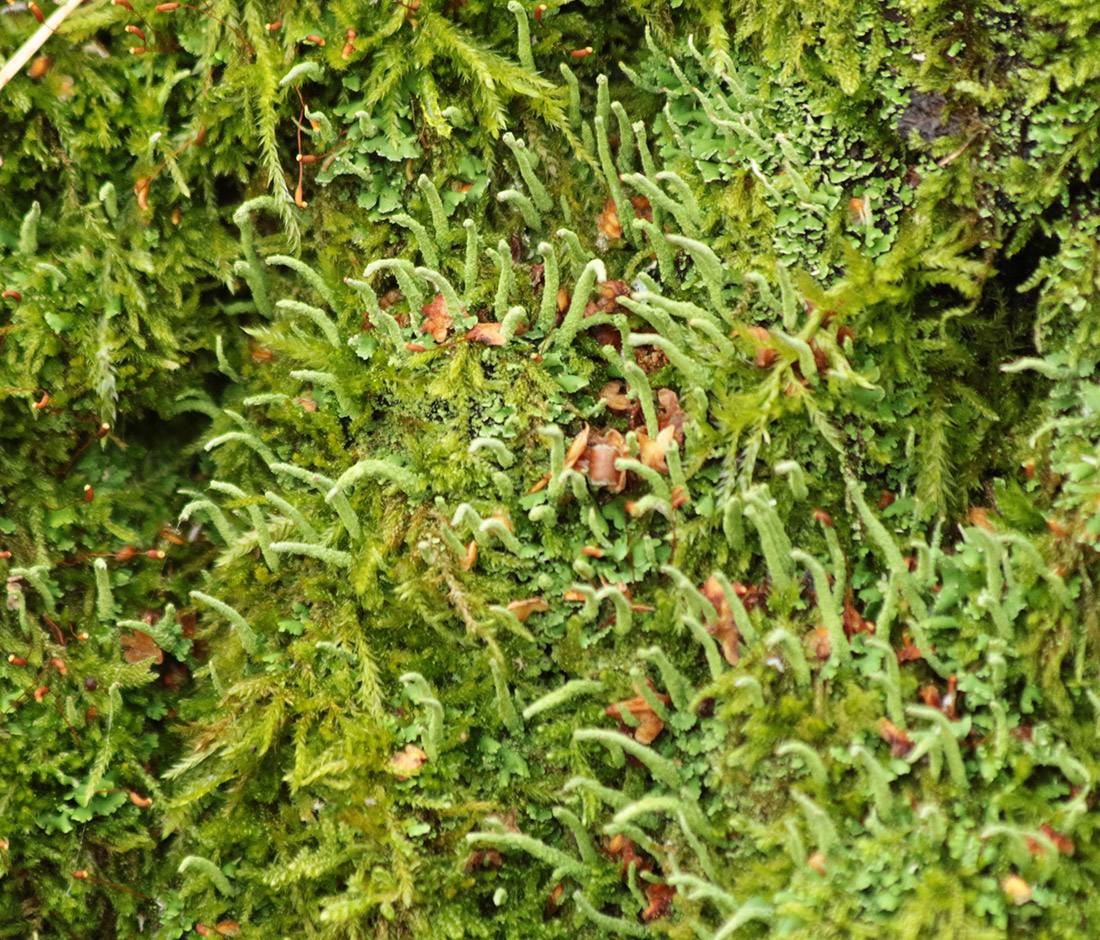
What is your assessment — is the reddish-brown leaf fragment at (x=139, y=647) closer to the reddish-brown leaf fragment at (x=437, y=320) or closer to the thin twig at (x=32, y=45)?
the reddish-brown leaf fragment at (x=437, y=320)

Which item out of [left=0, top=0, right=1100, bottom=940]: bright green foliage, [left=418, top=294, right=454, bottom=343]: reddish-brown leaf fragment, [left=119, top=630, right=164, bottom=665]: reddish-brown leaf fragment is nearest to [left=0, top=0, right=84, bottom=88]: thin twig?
[left=0, top=0, right=1100, bottom=940]: bright green foliage

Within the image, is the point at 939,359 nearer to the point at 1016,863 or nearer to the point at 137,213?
the point at 1016,863

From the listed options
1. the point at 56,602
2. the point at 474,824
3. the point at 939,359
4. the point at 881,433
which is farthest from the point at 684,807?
the point at 56,602

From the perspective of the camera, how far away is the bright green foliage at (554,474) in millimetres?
1998

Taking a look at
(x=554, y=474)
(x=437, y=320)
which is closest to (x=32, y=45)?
(x=437, y=320)

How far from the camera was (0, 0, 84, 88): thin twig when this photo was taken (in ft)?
8.38

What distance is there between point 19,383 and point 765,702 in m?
2.15

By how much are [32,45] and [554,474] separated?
1.90 meters

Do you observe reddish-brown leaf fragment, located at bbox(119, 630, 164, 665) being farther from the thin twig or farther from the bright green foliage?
the thin twig

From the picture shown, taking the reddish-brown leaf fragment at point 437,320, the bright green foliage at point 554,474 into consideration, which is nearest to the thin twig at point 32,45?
the bright green foliage at point 554,474

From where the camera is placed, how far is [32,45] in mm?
2557

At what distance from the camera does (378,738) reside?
222 centimetres

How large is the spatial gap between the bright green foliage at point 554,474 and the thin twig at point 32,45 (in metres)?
0.03

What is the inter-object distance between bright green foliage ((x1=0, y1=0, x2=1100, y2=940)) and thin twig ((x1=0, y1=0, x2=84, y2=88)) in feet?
0.11
